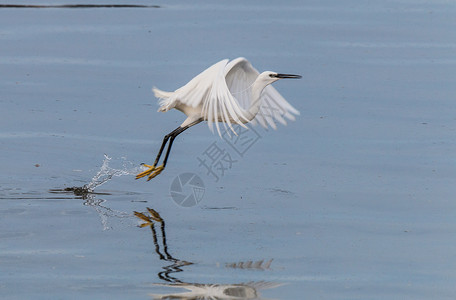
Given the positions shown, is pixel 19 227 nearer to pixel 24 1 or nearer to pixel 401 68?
pixel 401 68

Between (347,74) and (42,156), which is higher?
(347,74)

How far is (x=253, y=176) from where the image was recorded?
10086 millimetres

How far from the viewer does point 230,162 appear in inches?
417

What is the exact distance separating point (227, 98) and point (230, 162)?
1235mm

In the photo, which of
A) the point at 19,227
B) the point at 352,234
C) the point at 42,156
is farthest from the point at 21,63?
the point at 352,234

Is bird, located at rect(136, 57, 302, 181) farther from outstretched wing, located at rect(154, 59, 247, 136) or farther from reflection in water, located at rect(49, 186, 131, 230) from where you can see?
reflection in water, located at rect(49, 186, 131, 230)

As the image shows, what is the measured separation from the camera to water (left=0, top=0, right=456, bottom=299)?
7.54 meters

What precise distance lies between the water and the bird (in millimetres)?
477

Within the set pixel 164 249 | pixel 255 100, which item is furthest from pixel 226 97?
pixel 164 249

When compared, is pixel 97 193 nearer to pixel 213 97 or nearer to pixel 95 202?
pixel 95 202

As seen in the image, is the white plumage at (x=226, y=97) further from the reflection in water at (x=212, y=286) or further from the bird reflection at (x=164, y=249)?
the reflection in water at (x=212, y=286)

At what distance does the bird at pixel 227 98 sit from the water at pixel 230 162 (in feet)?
1.56

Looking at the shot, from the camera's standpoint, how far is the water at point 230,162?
754 cm

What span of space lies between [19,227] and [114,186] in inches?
61.8
